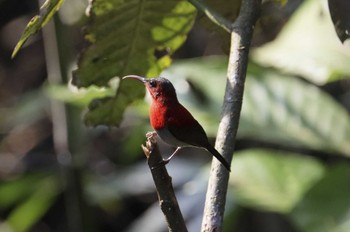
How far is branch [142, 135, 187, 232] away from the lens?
1270 millimetres

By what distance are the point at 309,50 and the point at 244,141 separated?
179 cm

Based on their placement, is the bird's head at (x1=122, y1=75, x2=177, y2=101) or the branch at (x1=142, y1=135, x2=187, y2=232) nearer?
the branch at (x1=142, y1=135, x2=187, y2=232)

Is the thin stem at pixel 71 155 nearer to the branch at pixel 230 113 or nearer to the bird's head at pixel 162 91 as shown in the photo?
the bird's head at pixel 162 91

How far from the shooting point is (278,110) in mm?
3248

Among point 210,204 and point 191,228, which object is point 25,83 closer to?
point 191,228

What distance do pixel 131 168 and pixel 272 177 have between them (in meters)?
1.48

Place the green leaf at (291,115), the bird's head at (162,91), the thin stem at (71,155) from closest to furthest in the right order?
the bird's head at (162,91)
the green leaf at (291,115)
the thin stem at (71,155)

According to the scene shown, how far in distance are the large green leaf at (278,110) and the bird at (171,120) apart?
4.70 ft

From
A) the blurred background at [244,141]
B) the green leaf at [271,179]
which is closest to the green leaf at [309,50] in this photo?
the blurred background at [244,141]

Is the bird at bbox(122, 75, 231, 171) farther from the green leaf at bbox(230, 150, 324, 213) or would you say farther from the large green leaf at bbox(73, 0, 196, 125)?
the green leaf at bbox(230, 150, 324, 213)

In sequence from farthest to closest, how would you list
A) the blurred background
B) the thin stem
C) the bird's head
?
the thin stem
the blurred background
the bird's head

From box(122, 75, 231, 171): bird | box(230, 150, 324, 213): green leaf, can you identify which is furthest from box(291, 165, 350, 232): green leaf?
box(122, 75, 231, 171): bird

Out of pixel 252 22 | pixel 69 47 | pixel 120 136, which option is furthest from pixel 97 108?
pixel 120 136

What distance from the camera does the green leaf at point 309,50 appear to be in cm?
299
